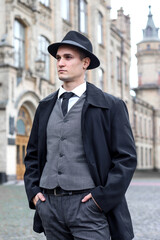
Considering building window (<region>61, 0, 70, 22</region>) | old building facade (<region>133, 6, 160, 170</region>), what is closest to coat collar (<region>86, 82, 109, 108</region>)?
building window (<region>61, 0, 70, 22</region>)

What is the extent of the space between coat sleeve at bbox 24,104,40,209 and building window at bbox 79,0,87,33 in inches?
1239

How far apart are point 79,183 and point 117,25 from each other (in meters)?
46.2

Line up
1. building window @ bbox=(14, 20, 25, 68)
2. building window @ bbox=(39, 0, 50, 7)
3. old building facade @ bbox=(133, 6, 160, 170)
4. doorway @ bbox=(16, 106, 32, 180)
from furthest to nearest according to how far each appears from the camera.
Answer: old building facade @ bbox=(133, 6, 160, 170) → building window @ bbox=(39, 0, 50, 7) → building window @ bbox=(14, 20, 25, 68) → doorway @ bbox=(16, 106, 32, 180)

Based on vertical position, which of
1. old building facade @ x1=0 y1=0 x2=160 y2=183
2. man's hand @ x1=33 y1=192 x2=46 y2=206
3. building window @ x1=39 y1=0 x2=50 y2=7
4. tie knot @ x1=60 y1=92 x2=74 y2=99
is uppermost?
building window @ x1=39 y1=0 x2=50 y2=7

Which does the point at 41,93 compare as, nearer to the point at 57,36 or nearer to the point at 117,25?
the point at 57,36

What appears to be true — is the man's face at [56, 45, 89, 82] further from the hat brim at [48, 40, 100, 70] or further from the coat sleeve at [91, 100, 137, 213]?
the coat sleeve at [91, 100, 137, 213]

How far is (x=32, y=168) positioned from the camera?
381 centimetres

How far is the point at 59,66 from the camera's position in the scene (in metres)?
3.66

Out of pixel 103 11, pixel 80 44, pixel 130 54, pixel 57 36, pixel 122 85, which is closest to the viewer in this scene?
pixel 80 44

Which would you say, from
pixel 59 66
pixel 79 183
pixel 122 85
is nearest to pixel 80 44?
pixel 59 66

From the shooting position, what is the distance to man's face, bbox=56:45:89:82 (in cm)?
364

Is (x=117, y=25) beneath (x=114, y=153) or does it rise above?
above

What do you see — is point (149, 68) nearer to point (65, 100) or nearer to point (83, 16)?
point (83, 16)

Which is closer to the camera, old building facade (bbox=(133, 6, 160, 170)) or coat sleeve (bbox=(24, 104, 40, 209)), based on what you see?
coat sleeve (bbox=(24, 104, 40, 209))
